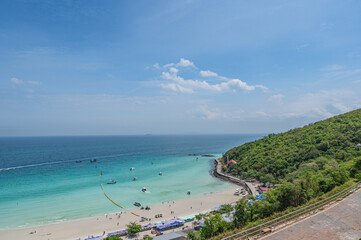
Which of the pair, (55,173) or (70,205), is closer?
(70,205)

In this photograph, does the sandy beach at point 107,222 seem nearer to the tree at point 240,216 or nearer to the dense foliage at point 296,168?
the dense foliage at point 296,168

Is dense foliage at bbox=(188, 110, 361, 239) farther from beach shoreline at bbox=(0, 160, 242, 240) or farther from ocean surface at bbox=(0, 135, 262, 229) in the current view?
ocean surface at bbox=(0, 135, 262, 229)

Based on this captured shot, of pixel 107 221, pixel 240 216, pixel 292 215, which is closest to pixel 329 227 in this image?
pixel 292 215

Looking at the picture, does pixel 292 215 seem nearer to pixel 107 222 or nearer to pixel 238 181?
pixel 107 222

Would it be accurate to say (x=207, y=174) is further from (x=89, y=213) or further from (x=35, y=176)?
(x=35, y=176)

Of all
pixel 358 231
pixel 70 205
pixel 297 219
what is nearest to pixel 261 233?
pixel 297 219

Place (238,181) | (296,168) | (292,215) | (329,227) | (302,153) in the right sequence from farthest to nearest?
1. (238,181)
2. (302,153)
3. (296,168)
4. (292,215)
5. (329,227)
